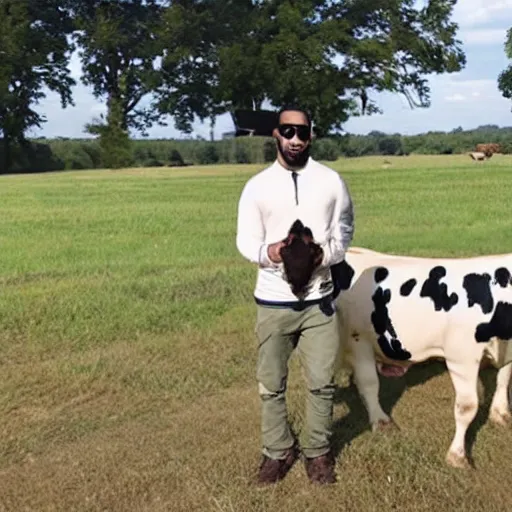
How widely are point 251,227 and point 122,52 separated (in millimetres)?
54306

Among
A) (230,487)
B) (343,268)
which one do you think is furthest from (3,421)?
(343,268)

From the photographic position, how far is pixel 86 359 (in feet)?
25.4

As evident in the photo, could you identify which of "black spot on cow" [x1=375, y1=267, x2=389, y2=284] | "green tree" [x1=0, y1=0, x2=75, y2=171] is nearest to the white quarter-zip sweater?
"black spot on cow" [x1=375, y1=267, x2=389, y2=284]

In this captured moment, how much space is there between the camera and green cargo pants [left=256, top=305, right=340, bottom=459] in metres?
4.71

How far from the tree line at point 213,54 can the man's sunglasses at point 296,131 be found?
48.8 meters

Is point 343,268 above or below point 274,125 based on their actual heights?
below

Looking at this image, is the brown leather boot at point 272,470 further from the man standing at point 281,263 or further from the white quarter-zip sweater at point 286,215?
the white quarter-zip sweater at point 286,215

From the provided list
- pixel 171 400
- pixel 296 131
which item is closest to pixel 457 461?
pixel 296 131

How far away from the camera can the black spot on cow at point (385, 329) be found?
5473mm

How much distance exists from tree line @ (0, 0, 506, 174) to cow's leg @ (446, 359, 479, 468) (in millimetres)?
48687

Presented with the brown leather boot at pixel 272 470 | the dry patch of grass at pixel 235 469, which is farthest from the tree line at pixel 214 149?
the brown leather boot at pixel 272 470

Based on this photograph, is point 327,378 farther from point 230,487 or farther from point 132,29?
point 132,29

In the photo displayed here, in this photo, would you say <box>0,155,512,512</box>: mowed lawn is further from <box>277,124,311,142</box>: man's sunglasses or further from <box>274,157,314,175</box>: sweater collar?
<box>277,124,311,142</box>: man's sunglasses

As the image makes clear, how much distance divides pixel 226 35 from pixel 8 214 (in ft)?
127
